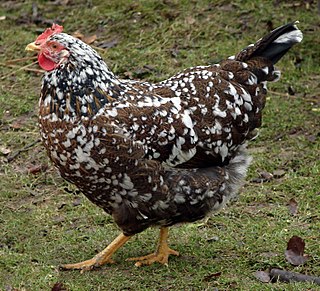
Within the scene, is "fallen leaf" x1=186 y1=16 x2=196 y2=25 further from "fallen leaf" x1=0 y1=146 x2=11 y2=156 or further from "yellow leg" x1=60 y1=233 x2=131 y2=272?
"yellow leg" x1=60 y1=233 x2=131 y2=272

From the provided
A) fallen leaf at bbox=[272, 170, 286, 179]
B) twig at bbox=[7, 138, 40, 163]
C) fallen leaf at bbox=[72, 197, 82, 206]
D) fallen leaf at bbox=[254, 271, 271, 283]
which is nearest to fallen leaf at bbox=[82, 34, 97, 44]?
twig at bbox=[7, 138, 40, 163]

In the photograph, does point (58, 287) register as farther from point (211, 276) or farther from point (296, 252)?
point (296, 252)

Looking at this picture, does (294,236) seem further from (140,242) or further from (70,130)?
(70,130)

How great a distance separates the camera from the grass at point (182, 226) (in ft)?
17.3

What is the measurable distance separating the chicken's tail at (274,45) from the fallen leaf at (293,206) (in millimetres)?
1200

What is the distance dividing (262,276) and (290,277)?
0.64ft

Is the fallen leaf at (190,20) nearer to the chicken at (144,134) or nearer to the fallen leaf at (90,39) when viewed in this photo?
the fallen leaf at (90,39)

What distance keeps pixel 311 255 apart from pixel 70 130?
1.88m

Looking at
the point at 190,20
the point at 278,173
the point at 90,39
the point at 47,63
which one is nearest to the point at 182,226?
the point at 278,173

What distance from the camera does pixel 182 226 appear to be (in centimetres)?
600

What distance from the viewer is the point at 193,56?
8.49m

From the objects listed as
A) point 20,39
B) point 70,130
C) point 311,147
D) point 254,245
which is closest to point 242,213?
point 254,245

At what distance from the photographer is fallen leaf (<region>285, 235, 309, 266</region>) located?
17.3ft

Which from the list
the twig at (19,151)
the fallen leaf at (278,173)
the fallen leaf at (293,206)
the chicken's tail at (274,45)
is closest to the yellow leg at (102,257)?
the fallen leaf at (293,206)
